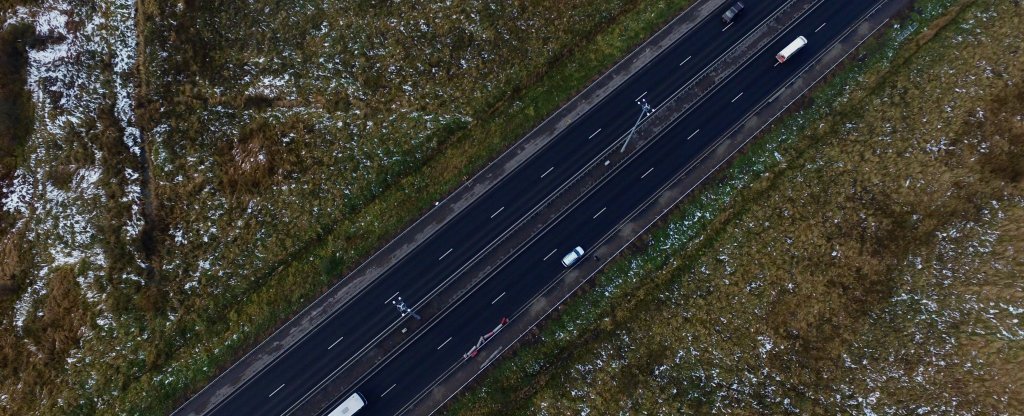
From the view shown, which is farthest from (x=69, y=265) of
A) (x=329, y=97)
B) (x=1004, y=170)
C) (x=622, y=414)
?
(x=1004, y=170)

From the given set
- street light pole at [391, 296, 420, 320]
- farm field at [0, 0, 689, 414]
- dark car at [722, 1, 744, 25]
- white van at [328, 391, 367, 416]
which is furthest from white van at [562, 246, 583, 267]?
dark car at [722, 1, 744, 25]

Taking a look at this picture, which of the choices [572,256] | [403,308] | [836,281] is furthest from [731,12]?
[403,308]

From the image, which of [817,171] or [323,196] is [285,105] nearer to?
[323,196]

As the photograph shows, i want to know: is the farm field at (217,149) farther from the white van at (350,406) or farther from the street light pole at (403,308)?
the white van at (350,406)

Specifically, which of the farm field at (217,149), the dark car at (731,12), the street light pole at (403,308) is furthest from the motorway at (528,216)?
the farm field at (217,149)

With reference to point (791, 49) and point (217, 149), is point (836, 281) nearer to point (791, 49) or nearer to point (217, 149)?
point (791, 49)
